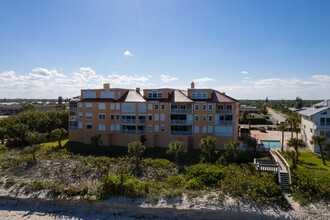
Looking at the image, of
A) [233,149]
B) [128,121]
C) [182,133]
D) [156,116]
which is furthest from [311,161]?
[128,121]

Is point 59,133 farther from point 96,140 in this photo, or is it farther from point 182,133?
point 182,133

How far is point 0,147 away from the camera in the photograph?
36.2 m

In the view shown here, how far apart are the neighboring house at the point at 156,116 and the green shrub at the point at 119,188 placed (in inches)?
598

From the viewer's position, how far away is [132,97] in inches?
1603

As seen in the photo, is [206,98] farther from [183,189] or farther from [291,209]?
[291,209]

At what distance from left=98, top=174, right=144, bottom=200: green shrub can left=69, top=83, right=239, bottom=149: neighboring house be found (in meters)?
15.2

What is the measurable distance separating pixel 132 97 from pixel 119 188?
21233mm

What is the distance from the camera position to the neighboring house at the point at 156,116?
36.3 m

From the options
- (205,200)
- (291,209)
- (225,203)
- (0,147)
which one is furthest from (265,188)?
(0,147)

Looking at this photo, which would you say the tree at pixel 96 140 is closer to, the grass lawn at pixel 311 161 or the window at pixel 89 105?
the window at pixel 89 105

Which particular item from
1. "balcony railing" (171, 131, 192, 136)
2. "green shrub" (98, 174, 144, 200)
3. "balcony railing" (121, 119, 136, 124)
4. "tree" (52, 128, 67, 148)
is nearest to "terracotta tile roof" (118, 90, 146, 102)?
"balcony railing" (121, 119, 136, 124)

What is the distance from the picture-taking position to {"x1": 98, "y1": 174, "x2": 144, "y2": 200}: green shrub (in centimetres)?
2233

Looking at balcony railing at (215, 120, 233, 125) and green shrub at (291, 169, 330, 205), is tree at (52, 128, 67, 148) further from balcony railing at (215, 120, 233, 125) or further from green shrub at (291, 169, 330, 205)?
green shrub at (291, 169, 330, 205)

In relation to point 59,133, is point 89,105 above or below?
above
